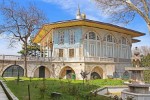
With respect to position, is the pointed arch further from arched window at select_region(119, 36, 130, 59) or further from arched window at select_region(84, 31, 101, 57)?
arched window at select_region(119, 36, 130, 59)

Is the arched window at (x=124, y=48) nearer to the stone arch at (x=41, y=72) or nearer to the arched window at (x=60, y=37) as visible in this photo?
the arched window at (x=60, y=37)

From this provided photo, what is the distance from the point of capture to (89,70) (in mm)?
34281

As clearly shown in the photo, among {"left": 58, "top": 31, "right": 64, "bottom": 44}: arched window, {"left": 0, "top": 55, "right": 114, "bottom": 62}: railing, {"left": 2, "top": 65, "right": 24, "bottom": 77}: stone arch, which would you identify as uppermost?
{"left": 58, "top": 31, "right": 64, "bottom": 44}: arched window

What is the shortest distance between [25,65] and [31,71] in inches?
95.3

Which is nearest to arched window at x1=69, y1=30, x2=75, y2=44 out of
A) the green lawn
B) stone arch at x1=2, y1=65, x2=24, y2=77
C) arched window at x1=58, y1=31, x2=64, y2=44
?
arched window at x1=58, y1=31, x2=64, y2=44

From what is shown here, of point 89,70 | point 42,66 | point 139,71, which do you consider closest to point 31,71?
point 42,66

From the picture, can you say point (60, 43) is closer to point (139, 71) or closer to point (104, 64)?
point (104, 64)

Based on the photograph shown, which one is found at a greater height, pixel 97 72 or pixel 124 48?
pixel 124 48

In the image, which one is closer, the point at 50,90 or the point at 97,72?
the point at 50,90

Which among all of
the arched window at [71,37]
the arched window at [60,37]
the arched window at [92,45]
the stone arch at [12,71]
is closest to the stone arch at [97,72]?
the arched window at [92,45]

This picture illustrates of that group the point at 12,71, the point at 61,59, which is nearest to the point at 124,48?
the point at 61,59

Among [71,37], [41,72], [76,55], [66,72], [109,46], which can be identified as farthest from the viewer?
[109,46]

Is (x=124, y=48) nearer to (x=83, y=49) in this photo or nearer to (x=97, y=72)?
(x=97, y=72)

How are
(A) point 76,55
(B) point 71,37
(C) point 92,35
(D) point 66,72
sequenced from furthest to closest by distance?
(C) point 92,35, (D) point 66,72, (B) point 71,37, (A) point 76,55
